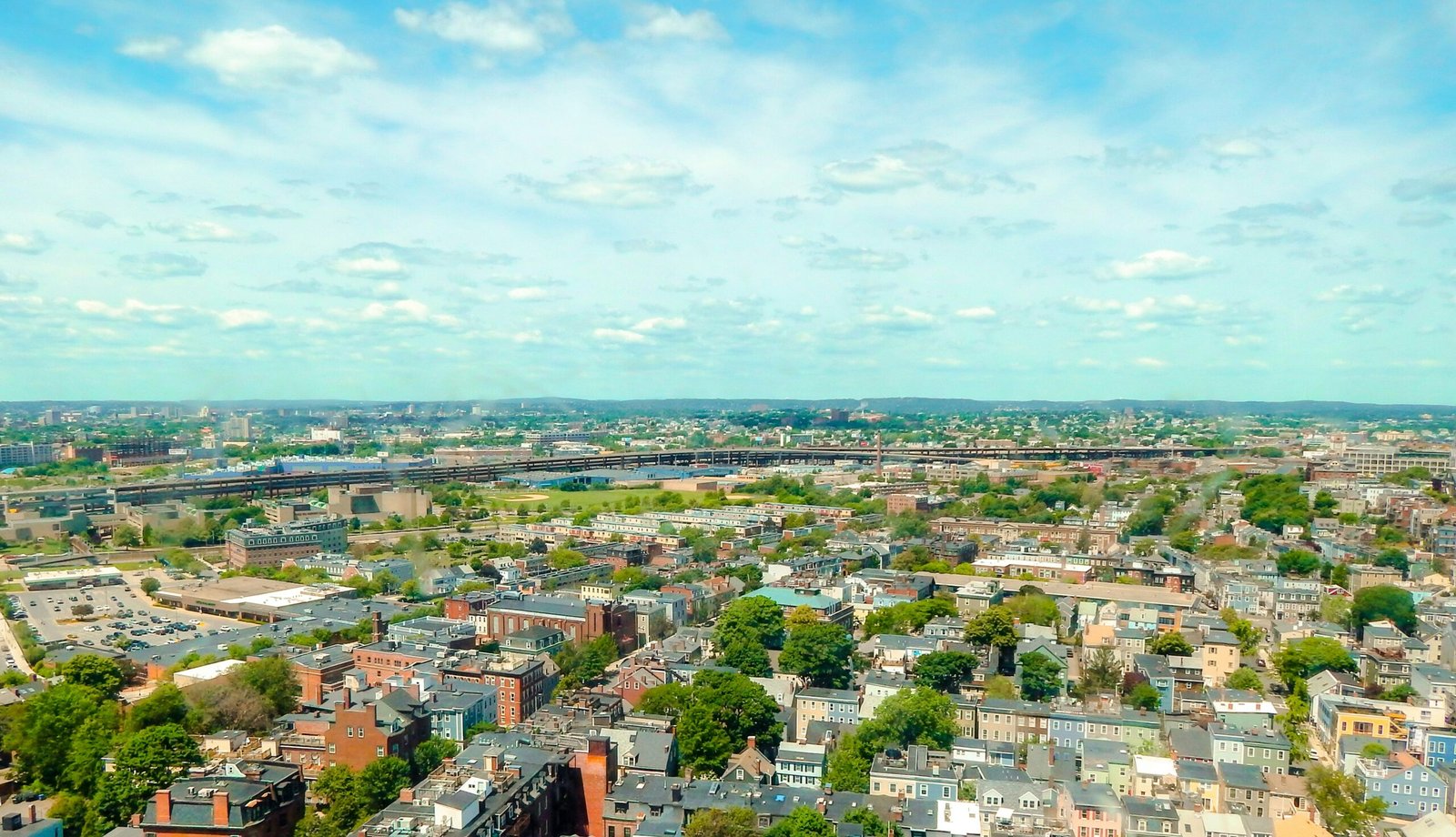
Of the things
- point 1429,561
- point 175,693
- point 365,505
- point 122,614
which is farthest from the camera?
point 365,505

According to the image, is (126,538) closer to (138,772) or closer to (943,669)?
(138,772)

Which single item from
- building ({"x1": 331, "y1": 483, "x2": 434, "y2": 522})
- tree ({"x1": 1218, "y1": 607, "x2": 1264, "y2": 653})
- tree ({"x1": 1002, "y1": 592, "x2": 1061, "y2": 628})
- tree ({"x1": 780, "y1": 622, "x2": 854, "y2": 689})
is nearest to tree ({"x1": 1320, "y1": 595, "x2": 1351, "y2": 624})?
tree ({"x1": 1218, "y1": 607, "x2": 1264, "y2": 653})

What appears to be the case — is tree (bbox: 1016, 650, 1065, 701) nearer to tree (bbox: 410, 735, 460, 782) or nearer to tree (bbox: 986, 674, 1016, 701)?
tree (bbox: 986, 674, 1016, 701)

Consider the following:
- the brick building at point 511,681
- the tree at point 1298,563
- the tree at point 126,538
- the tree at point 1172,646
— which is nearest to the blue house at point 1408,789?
the tree at point 1172,646

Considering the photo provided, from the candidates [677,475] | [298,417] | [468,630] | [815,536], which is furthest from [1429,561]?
[298,417]

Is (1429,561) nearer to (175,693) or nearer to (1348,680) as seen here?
(1348,680)

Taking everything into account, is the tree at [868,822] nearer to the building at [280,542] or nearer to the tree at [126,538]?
the building at [280,542]
